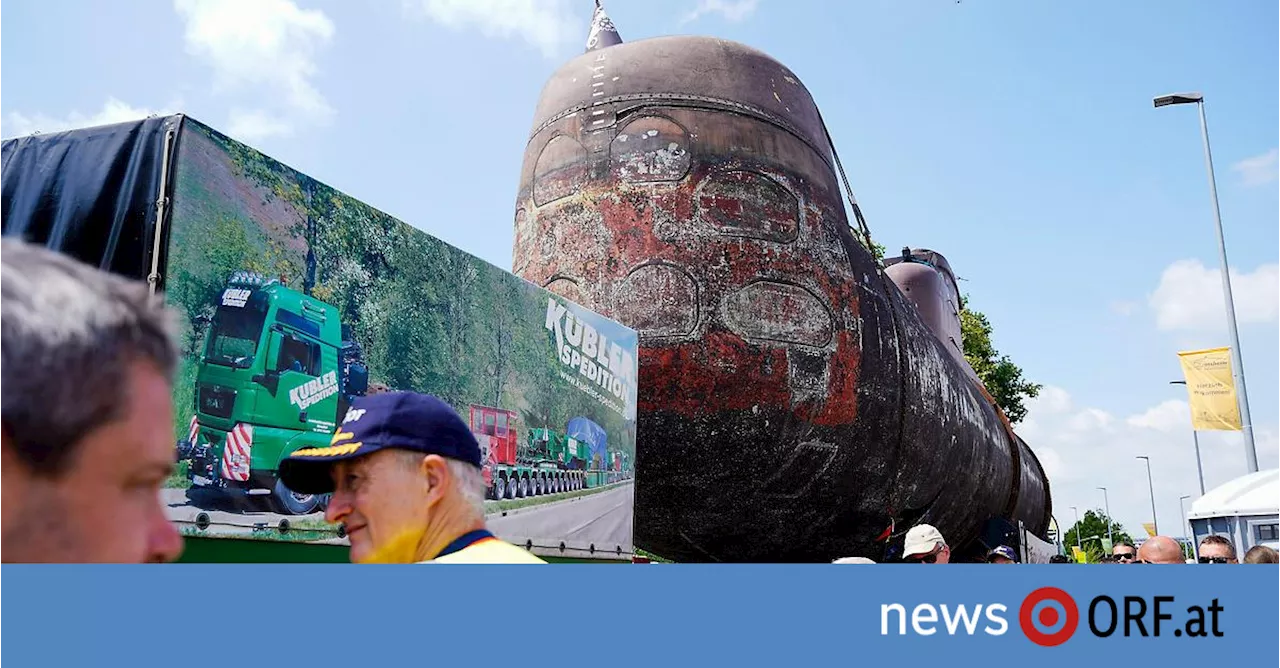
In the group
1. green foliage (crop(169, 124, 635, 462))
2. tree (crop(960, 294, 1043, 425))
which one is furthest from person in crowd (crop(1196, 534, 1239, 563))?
tree (crop(960, 294, 1043, 425))

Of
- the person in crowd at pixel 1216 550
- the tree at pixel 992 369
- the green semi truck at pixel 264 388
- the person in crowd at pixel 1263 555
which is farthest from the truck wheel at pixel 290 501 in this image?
the tree at pixel 992 369

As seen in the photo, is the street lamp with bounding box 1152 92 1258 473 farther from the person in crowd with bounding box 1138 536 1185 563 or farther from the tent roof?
the person in crowd with bounding box 1138 536 1185 563

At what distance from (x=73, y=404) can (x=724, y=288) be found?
216 inches

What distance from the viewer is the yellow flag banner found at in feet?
44.3

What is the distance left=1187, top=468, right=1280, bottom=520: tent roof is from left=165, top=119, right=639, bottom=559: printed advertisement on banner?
25.7ft

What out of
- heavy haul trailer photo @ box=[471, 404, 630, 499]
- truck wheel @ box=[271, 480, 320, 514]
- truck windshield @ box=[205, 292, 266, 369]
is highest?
truck windshield @ box=[205, 292, 266, 369]

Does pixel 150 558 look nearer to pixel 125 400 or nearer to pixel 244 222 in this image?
pixel 125 400

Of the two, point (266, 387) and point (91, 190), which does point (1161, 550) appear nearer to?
point (266, 387)

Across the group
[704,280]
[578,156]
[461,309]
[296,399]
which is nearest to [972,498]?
[704,280]

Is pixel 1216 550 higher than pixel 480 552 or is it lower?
higher

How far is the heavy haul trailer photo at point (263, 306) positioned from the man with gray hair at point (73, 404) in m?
2.03

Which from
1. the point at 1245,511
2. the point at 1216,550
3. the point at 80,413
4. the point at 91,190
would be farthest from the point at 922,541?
the point at 1245,511
